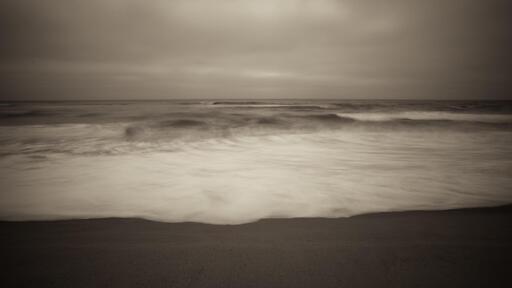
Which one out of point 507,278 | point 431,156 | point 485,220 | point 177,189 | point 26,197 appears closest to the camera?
point 507,278

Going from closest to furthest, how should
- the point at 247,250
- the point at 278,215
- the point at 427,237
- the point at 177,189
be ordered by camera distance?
1. the point at 247,250
2. the point at 427,237
3. the point at 278,215
4. the point at 177,189

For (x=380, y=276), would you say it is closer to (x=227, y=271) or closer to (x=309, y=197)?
(x=227, y=271)

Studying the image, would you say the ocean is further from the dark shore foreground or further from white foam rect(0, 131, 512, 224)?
the dark shore foreground

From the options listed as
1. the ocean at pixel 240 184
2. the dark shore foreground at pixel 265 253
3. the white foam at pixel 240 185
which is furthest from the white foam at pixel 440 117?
the dark shore foreground at pixel 265 253

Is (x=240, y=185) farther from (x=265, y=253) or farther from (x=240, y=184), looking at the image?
(x=265, y=253)

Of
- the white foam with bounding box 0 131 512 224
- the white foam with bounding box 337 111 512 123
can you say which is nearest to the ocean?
the white foam with bounding box 0 131 512 224

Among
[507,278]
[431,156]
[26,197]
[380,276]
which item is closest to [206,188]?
[26,197]

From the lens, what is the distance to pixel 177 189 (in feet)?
11.9

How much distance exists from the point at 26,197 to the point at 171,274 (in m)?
2.84

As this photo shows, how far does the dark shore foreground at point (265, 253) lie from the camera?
1691 mm

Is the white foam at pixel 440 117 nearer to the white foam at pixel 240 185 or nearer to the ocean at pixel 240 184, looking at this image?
the ocean at pixel 240 184

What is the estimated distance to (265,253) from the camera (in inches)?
77.6

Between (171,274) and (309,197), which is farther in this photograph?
(309,197)

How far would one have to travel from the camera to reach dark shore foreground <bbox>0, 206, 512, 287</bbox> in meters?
1.69
